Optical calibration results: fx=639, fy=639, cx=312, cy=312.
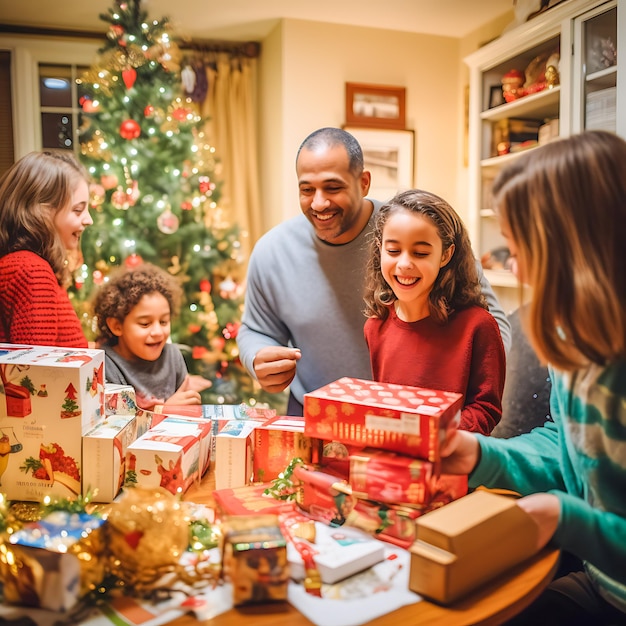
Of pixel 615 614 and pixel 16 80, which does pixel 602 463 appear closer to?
pixel 615 614

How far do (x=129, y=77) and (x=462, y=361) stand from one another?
303 centimetres

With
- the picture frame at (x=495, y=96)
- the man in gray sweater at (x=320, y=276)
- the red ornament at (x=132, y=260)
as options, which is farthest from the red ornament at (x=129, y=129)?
the picture frame at (x=495, y=96)

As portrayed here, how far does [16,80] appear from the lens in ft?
15.3

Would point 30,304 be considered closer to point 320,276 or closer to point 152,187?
point 320,276

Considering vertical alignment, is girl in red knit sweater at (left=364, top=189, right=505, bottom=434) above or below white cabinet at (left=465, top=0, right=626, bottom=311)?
below

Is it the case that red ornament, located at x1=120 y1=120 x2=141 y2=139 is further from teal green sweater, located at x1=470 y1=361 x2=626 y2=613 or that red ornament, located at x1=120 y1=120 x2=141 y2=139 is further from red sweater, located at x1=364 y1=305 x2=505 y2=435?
teal green sweater, located at x1=470 y1=361 x2=626 y2=613

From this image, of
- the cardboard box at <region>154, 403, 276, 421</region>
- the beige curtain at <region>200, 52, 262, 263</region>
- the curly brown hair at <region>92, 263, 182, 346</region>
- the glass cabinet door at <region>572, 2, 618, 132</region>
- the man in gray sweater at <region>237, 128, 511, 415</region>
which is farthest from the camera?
the beige curtain at <region>200, 52, 262, 263</region>

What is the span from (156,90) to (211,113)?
1.19 metres

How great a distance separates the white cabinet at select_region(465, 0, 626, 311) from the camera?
3143 millimetres

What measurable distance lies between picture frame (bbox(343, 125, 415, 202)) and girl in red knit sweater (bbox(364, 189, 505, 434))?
3.28 m

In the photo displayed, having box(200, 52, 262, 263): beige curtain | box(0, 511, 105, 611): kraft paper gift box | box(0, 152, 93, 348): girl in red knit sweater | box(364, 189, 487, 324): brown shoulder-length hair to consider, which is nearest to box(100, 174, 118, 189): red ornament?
box(200, 52, 262, 263): beige curtain

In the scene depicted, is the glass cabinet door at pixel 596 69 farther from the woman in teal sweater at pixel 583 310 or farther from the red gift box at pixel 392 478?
the red gift box at pixel 392 478

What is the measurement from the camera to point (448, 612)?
937 millimetres

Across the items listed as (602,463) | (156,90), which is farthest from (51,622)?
(156,90)
